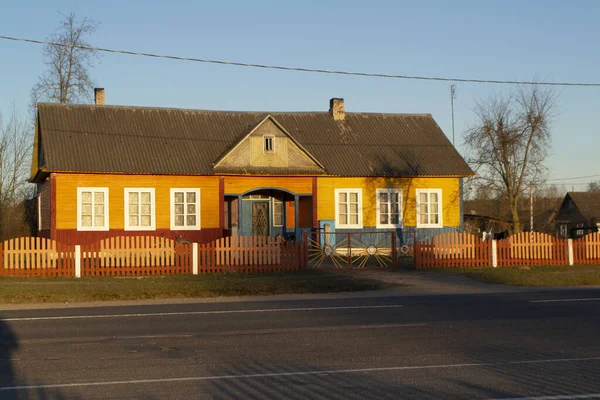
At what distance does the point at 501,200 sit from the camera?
1794 inches

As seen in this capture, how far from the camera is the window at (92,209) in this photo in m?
30.3

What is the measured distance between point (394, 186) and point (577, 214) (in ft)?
170

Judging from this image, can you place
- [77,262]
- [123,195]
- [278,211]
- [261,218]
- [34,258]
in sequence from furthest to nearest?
[278,211] < [261,218] < [123,195] < [34,258] < [77,262]

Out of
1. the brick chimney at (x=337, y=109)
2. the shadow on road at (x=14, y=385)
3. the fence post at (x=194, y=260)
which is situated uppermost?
the brick chimney at (x=337, y=109)

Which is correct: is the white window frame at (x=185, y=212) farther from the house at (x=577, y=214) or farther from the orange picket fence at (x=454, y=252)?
the house at (x=577, y=214)

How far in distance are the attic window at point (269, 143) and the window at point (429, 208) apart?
7.53m

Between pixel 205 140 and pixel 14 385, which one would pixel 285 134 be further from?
pixel 14 385

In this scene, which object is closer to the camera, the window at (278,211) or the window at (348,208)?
the window at (348,208)

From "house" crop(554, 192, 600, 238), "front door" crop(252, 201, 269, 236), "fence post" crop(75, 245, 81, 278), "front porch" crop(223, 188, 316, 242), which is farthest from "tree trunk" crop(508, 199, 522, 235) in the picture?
"house" crop(554, 192, 600, 238)

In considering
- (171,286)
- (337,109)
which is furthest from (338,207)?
(171,286)

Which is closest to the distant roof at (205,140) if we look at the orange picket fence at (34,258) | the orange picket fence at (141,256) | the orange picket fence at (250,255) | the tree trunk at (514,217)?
the orange picket fence at (34,258)

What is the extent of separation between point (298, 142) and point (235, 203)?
4.03 meters

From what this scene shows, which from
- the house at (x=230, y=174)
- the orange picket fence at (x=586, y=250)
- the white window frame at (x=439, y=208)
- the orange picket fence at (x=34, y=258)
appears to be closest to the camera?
the orange picket fence at (x=34, y=258)

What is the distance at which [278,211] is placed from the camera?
114ft
